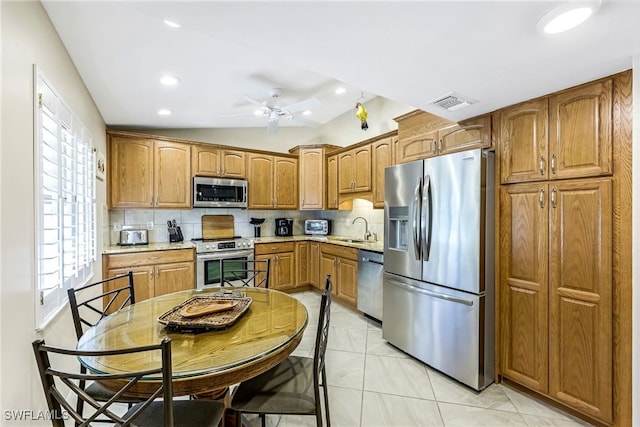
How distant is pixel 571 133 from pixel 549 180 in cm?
31

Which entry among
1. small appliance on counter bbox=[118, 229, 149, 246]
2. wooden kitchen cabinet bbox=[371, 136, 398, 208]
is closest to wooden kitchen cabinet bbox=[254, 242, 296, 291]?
small appliance on counter bbox=[118, 229, 149, 246]

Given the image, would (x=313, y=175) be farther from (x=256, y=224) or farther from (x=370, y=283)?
(x=370, y=283)

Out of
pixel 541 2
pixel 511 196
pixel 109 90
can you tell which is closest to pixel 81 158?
pixel 109 90

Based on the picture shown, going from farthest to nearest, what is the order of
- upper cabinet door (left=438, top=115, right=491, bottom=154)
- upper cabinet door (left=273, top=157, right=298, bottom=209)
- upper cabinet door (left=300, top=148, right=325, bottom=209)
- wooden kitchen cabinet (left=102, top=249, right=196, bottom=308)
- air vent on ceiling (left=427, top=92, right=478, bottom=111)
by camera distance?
upper cabinet door (left=273, top=157, right=298, bottom=209), upper cabinet door (left=300, top=148, right=325, bottom=209), wooden kitchen cabinet (left=102, top=249, right=196, bottom=308), upper cabinet door (left=438, top=115, right=491, bottom=154), air vent on ceiling (left=427, top=92, right=478, bottom=111)

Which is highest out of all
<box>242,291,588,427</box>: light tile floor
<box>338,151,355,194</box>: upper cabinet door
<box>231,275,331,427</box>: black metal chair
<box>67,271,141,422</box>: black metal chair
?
<box>338,151,355,194</box>: upper cabinet door

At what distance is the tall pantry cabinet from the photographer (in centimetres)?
170

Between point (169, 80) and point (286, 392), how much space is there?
2648 millimetres

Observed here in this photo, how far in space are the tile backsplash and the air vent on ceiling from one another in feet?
6.62

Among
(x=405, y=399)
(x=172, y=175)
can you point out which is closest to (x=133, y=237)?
(x=172, y=175)

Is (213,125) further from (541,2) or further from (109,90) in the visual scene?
(541,2)

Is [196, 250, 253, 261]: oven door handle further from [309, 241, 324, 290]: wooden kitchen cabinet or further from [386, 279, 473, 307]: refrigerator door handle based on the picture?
[386, 279, 473, 307]: refrigerator door handle

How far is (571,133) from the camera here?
1.83m

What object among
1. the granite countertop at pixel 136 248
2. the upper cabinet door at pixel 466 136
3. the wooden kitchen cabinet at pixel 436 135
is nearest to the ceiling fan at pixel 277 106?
the wooden kitchen cabinet at pixel 436 135

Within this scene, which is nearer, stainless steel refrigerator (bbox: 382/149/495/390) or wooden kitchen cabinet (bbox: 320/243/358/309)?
stainless steel refrigerator (bbox: 382/149/495/390)
